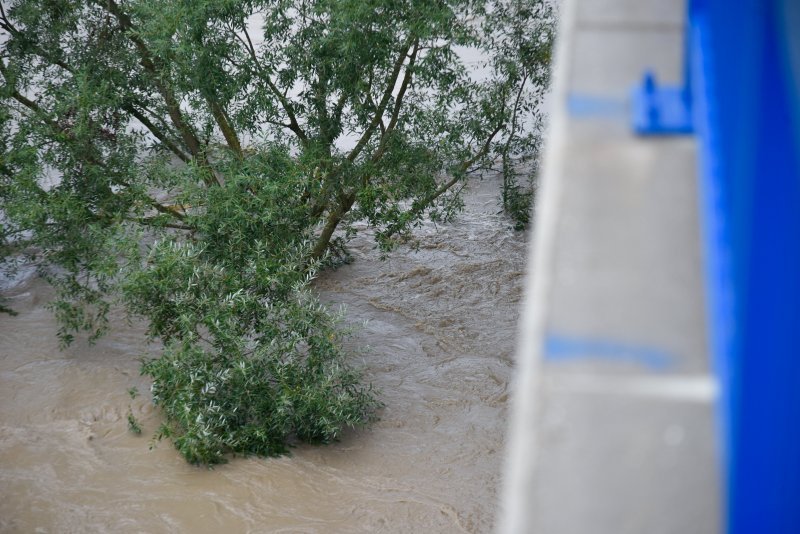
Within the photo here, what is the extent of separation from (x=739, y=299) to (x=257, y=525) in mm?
4921

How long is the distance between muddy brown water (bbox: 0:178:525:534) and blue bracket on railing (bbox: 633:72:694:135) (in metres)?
4.67

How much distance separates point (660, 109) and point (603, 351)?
0.47 m

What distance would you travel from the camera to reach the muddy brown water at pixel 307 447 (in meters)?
5.61

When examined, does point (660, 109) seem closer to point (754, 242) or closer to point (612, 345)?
point (754, 242)

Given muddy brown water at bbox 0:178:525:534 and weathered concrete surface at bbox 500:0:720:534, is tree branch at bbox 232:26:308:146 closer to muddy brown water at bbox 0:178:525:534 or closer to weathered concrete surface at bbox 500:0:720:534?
muddy brown water at bbox 0:178:525:534

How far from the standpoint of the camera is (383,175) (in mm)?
8117

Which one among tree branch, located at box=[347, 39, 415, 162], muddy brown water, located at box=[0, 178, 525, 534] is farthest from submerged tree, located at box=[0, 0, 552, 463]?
muddy brown water, located at box=[0, 178, 525, 534]

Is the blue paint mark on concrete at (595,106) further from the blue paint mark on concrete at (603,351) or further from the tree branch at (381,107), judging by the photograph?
the tree branch at (381,107)

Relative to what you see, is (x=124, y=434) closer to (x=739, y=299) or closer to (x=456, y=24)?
(x=456, y=24)

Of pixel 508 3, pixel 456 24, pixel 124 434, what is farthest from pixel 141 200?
pixel 508 3

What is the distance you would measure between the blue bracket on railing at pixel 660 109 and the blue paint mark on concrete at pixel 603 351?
1.29ft

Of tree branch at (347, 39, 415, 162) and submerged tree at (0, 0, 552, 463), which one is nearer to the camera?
submerged tree at (0, 0, 552, 463)

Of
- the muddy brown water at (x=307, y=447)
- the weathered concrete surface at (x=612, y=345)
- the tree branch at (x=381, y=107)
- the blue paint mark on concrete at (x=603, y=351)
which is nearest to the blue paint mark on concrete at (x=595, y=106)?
the weathered concrete surface at (x=612, y=345)

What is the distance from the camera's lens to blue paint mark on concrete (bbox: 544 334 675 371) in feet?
3.46
